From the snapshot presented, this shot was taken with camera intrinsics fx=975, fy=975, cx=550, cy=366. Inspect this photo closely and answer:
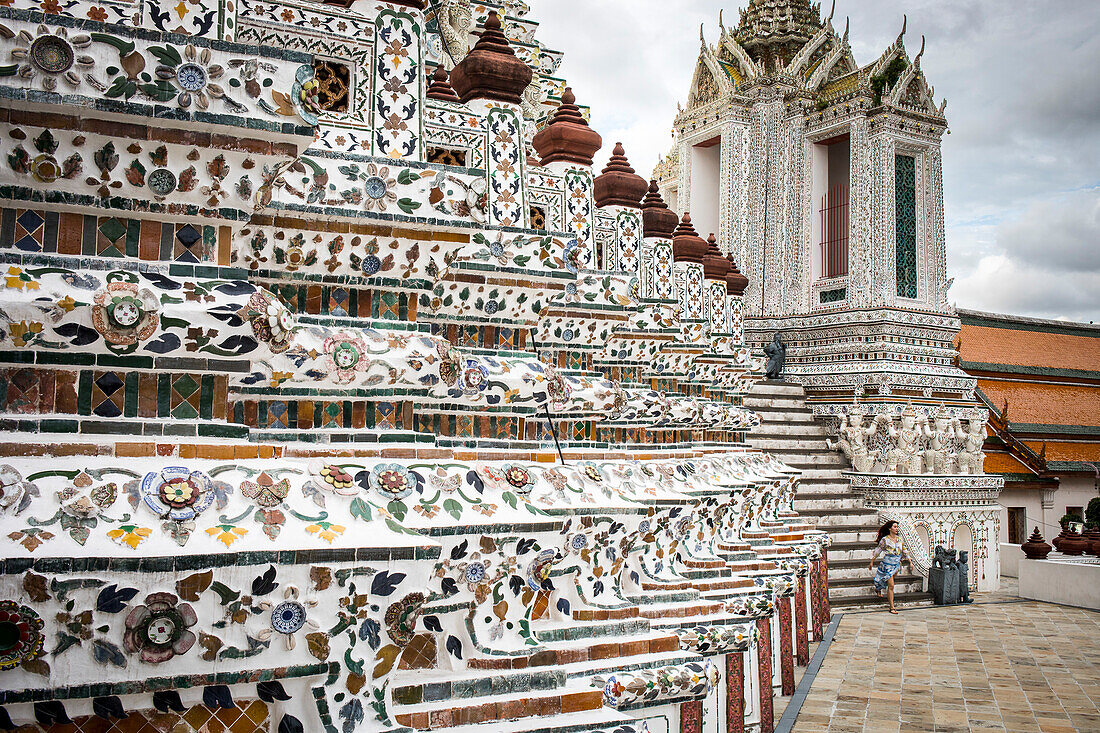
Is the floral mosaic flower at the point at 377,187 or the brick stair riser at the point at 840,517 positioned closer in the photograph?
the floral mosaic flower at the point at 377,187

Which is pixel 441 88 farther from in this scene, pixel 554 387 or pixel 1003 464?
pixel 1003 464

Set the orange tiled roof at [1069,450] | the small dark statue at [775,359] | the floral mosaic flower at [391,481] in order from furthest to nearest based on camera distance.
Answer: the orange tiled roof at [1069,450], the small dark statue at [775,359], the floral mosaic flower at [391,481]

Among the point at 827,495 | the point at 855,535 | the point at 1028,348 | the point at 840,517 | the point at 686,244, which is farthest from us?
the point at 1028,348

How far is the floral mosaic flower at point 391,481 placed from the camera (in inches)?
108

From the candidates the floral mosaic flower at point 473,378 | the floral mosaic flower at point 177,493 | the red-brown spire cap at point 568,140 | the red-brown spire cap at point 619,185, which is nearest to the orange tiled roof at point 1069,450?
the red-brown spire cap at point 619,185

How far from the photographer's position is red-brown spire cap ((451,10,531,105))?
4352mm

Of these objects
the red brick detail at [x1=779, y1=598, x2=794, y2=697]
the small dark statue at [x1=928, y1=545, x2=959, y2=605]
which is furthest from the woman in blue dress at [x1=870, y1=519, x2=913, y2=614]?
the red brick detail at [x1=779, y1=598, x2=794, y2=697]

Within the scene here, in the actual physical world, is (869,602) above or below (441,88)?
below

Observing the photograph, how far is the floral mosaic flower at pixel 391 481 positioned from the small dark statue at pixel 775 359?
1434 centimetres

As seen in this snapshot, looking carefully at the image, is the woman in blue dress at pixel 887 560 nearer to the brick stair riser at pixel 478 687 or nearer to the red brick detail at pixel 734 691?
the red brick detail at pixel 734 691

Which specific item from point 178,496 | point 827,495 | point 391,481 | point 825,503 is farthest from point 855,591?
point 178,496

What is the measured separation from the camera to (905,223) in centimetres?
1658

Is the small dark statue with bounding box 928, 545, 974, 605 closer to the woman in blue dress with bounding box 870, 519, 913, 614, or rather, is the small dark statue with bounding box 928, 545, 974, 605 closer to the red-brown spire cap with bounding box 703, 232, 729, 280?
the woman in blue dress with bounding box 870, 519, 913, 614

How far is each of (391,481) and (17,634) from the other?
1065 mm
